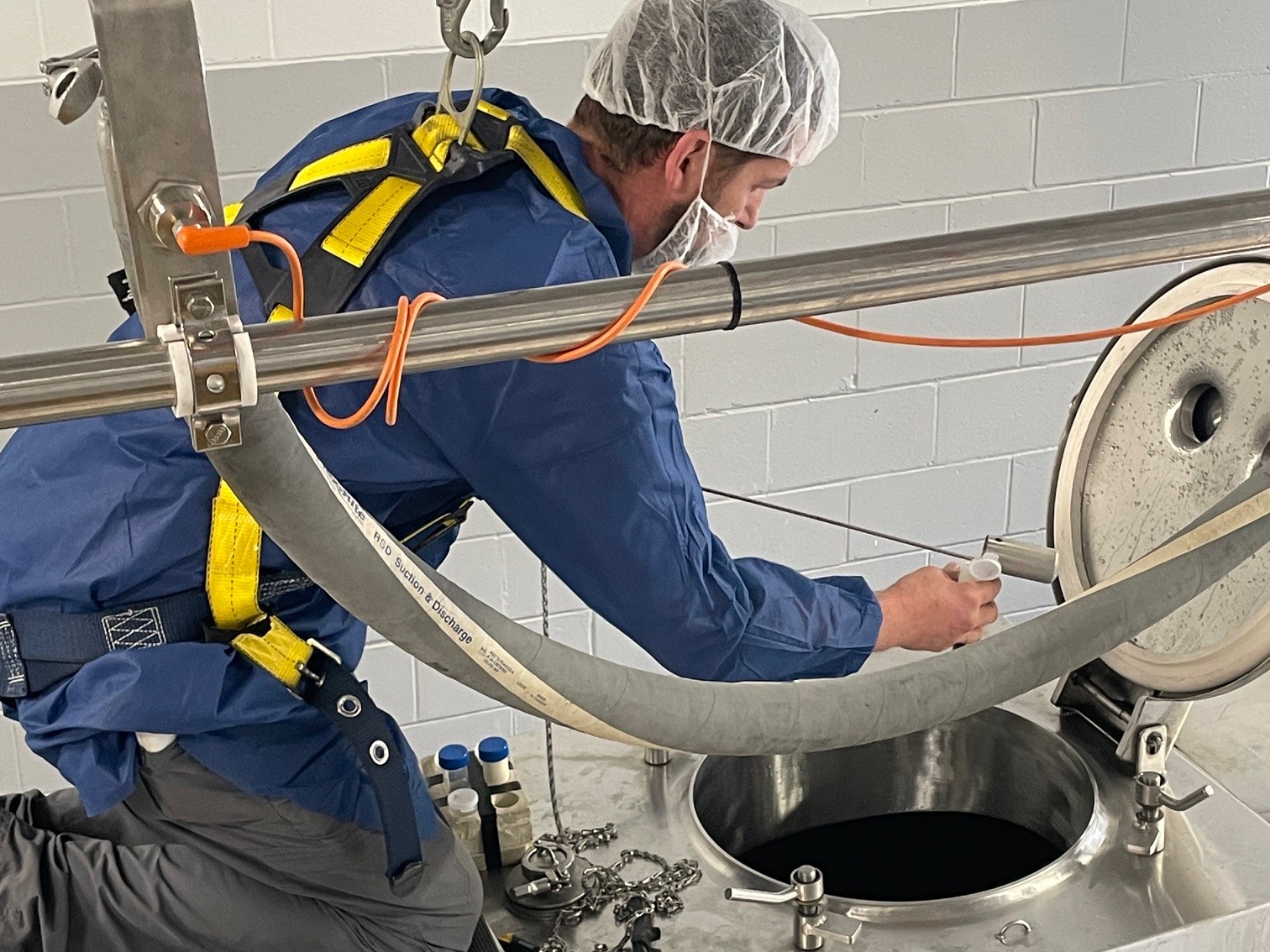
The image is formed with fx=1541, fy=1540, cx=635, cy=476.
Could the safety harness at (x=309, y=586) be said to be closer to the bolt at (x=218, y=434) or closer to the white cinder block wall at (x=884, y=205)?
the bolt at (x=218, y=434)

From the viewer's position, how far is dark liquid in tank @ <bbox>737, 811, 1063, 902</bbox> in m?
1.68

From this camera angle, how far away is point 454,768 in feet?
5.41

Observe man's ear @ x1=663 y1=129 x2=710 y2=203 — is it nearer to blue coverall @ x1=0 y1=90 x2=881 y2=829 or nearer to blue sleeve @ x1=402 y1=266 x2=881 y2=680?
blue coverall @ x1=0 y1=90 x2=881 y2=829

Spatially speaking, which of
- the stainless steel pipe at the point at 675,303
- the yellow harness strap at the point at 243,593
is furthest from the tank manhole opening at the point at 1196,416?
the yellow harness strap at the point at 243,593

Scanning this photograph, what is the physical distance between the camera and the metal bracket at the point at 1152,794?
154cm

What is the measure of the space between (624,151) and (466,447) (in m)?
0.42

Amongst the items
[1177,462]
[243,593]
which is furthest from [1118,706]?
[243,593]

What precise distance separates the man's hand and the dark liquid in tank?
31 cm

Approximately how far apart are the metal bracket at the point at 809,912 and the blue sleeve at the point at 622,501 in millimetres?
193

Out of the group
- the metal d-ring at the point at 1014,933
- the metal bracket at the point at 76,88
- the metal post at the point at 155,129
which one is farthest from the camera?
the metal d-ring at the point at 1014,933

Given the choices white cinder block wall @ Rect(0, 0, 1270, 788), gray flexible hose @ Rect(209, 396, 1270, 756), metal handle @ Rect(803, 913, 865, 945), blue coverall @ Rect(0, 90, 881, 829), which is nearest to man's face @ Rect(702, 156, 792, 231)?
blue coverall @ Rect(0, 90, 881, 829)

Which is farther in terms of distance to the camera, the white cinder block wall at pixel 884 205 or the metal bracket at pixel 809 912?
the white cinder block wall at pixel 884 205

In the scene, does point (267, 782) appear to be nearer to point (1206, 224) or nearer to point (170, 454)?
point (170, 454)

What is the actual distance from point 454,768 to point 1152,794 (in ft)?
2.39
